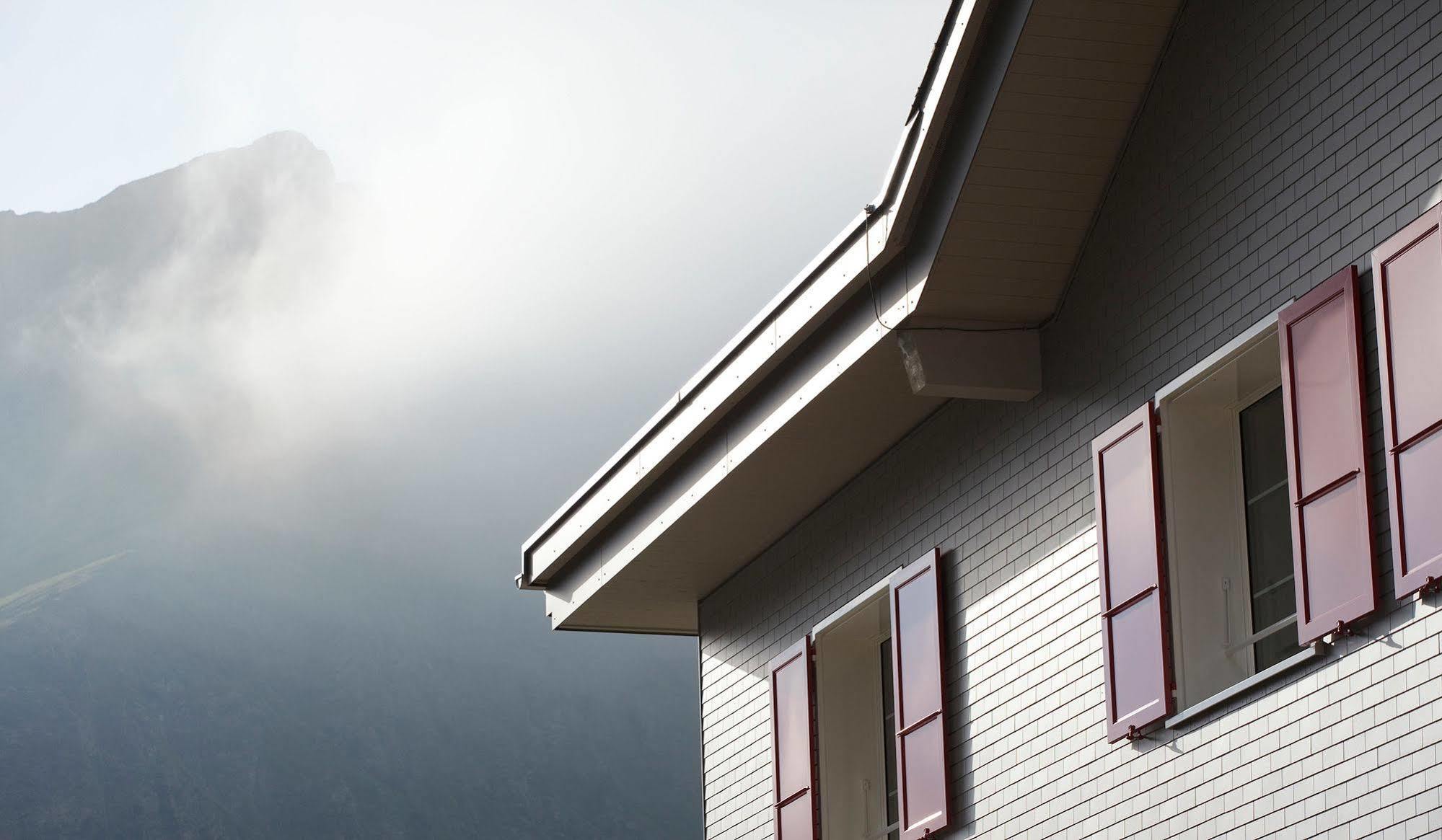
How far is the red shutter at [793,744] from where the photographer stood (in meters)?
13.7

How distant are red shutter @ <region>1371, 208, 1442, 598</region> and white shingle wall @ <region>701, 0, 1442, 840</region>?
21 cm

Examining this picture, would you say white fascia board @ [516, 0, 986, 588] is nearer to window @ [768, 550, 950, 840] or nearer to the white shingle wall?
the white shingle wall

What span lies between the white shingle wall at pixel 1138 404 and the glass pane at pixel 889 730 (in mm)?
987

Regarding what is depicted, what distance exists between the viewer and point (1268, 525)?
32.2ft

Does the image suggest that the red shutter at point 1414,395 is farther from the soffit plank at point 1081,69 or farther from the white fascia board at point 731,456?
the white fascia board at point 731,456

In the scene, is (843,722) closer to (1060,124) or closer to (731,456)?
(731,456)

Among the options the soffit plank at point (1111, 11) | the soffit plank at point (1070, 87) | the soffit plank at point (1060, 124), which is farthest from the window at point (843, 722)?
the soffit plank at point (1111, 11)

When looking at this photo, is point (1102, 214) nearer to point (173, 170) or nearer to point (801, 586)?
point (801, 586)

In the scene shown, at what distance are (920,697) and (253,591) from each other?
401 feet

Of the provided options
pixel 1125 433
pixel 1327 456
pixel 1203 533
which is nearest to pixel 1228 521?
pixel 1203 533

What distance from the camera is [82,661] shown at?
116 meters

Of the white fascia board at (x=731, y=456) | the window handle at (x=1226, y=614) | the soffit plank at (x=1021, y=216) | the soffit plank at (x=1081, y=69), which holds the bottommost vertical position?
the window handle at (x=1226, y=614)

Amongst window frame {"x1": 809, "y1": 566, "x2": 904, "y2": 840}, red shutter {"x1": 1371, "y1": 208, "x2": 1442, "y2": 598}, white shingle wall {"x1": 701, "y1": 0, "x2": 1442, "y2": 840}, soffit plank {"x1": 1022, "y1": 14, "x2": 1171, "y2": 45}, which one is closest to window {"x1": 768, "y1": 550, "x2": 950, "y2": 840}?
window frame {"x1": 809, "y1": 566, "x2": 904, "y2": 840}

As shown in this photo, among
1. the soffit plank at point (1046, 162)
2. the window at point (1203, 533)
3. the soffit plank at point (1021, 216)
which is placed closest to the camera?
the window at point (1203, 533)
